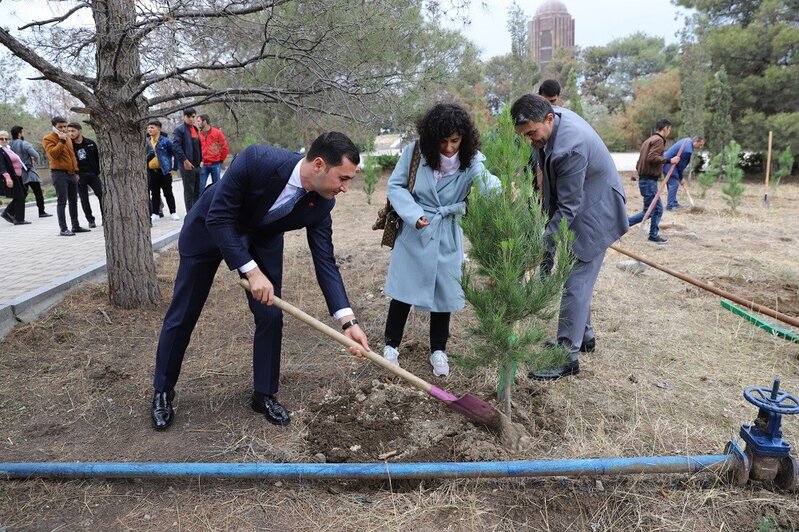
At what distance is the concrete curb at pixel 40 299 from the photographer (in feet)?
13.1

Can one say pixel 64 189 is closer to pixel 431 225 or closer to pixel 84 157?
pixel 84 157

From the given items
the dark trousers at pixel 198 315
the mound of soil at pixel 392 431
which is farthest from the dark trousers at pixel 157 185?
the mound of soil at pixel 392 431

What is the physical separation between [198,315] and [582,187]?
216 centimetres

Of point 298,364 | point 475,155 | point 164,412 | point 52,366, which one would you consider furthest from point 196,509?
point 475,155

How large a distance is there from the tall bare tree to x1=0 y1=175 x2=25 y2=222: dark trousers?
590 cm

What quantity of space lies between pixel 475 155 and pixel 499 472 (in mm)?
1722

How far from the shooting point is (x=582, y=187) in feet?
9.93

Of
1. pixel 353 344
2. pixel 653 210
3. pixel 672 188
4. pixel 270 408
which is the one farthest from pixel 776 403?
pixel 672 188

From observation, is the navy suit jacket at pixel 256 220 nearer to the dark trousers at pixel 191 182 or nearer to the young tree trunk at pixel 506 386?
the young tree trunk at pixel 506 386

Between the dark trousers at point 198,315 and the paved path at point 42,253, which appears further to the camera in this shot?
the paved path at point 42,253

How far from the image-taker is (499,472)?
2.14 metres

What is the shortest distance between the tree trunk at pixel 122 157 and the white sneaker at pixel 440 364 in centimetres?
253

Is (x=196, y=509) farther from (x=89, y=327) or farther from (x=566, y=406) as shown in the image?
(x=89, y=327)

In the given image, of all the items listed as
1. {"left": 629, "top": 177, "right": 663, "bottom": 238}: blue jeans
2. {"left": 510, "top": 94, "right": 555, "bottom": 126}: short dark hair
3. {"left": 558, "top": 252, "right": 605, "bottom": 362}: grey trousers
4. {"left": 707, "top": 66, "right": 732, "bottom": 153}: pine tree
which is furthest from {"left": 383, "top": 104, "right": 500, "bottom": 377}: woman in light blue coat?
{"left": 707, "top": 66, "right": 732, "bottom": 153}: pine tree
